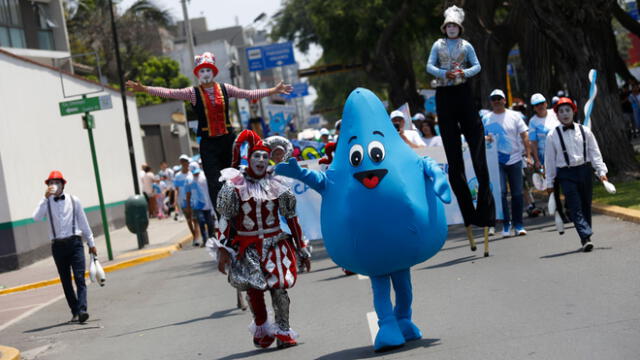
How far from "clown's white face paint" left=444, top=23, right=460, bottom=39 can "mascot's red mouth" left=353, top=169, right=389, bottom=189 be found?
2.55 meters

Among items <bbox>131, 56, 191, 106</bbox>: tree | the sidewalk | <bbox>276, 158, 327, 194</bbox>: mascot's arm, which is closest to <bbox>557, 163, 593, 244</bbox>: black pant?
<bbox>276, 158, 327, 194</bbox>: mascot's arm

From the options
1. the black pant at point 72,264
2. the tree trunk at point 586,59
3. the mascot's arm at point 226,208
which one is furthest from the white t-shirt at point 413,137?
the mascot's arm at point 226,208

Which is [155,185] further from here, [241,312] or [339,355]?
[339,355]

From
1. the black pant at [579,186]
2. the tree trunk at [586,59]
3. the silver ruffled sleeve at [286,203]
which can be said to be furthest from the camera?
the tree trunk at [586,59]

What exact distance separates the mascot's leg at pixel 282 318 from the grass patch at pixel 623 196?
7630 mm

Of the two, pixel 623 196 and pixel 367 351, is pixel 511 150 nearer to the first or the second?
pixel 623 196

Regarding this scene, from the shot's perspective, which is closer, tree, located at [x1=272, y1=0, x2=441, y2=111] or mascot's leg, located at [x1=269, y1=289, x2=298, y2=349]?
mascot's leg, located at [x1=269, y1=289, x2=298, y2=349]

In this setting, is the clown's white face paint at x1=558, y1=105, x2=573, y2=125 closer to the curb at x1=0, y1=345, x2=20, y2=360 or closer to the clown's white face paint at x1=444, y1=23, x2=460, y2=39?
the clown's white face paint at x1=444, y1=23, x2=460, y2=39

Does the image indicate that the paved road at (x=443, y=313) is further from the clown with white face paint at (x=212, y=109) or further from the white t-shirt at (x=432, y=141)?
the clown with white face paint at (x=212, y=109)

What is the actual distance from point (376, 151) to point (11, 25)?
112 feet

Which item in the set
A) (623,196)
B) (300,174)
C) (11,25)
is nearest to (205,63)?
(300,174)

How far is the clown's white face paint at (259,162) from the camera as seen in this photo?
8.45 meters

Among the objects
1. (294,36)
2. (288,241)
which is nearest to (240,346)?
(288,241)

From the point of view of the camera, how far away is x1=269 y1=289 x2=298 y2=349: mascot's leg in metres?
8.62
